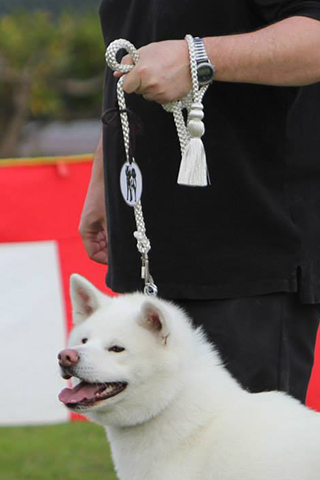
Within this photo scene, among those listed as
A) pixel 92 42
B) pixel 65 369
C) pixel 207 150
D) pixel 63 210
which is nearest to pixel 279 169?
pixel 207 150

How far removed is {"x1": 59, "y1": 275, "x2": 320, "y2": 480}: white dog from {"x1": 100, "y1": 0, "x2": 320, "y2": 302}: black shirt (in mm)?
188

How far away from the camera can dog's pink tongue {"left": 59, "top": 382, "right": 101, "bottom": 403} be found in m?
2.38

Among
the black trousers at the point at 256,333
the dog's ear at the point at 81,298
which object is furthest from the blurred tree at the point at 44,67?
the black trousers at the point at 256,333

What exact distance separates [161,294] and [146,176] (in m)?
0.38

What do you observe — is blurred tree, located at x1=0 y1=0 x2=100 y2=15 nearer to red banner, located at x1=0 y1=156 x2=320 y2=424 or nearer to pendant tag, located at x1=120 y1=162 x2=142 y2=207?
red banner, located at x1=0 y1=156 x2=320 y2=424

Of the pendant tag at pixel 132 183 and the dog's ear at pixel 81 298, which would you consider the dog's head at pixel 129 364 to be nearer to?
the dog's ear at pixel 81 298

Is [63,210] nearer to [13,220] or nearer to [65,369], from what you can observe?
[13,220]

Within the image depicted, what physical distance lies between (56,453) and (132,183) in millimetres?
3324

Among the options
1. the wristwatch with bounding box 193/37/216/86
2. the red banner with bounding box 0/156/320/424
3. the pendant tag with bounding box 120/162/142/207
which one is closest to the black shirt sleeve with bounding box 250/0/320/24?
the wristwatch with bounding box 193/37/216/86

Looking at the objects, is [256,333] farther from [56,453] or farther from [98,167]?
[56,453]

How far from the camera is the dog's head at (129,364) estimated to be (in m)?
2.37

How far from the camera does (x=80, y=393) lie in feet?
7.86

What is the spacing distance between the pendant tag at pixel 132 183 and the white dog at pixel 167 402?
31 cm

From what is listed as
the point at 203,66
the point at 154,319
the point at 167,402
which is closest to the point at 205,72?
the point at 203,66
